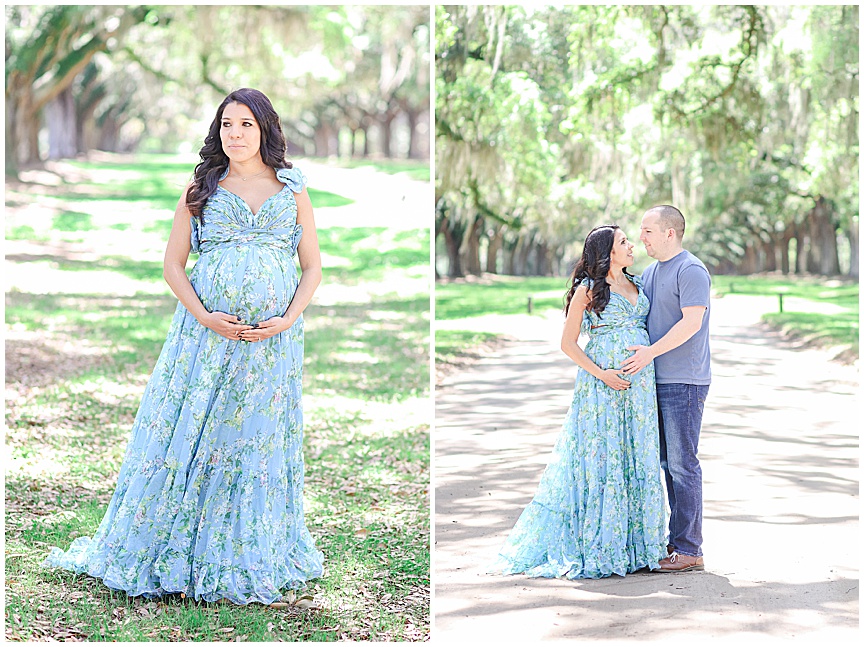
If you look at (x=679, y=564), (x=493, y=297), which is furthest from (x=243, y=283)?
(x=493, y=297)

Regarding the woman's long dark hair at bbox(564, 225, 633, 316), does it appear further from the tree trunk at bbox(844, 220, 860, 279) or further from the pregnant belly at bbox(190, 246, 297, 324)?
the tree trunk at bbox(844, 220, 860, 279)

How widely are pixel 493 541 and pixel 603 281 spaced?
1.42 meters

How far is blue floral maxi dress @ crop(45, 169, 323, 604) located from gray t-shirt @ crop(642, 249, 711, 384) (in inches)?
62.0

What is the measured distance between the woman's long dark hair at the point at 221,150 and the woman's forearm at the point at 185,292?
0.78 ft

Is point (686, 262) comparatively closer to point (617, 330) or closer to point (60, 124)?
point (617, 330)

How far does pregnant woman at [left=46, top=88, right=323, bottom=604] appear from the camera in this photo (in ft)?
12.5

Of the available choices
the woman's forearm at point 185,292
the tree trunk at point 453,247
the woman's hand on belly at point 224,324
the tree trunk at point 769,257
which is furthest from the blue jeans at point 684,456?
the tree trunk at point 769,257

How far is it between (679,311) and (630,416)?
0.50 metres

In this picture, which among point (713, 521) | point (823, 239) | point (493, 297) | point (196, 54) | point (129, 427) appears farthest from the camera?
point (823, 239)

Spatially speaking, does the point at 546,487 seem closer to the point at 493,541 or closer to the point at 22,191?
the point at 493,541

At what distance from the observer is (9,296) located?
12.3 meters

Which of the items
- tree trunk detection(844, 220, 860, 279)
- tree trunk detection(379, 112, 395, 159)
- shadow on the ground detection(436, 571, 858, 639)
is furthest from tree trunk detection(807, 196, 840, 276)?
tree trunk detection(379, 112, 395, 159)

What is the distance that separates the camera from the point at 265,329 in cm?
381

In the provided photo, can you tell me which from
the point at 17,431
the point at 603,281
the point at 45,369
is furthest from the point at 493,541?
the point at 45,369
